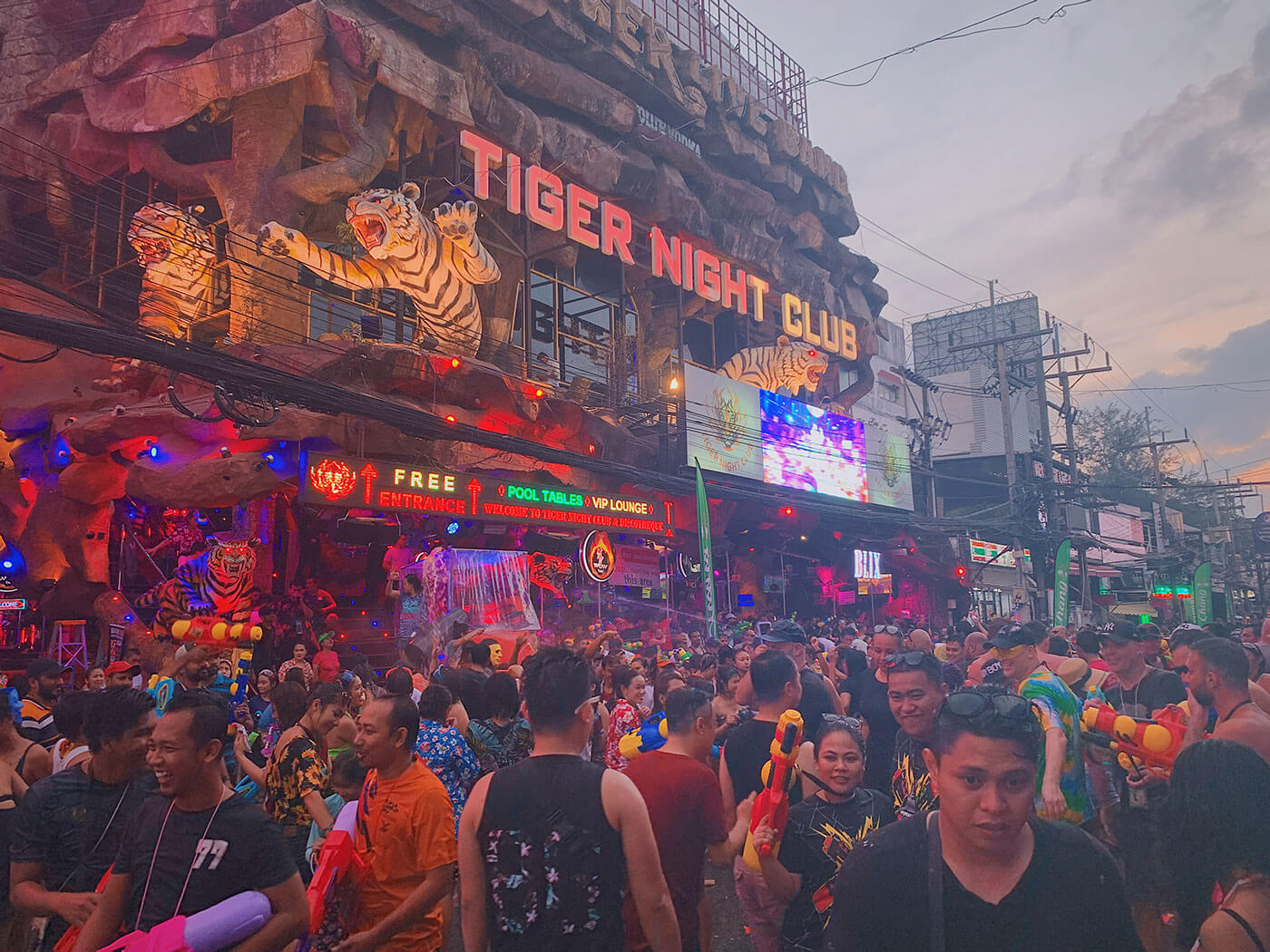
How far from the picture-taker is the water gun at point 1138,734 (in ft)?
14.5

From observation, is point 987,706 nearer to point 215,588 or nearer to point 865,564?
point 215,588

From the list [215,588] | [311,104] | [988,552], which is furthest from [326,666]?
[988,552]

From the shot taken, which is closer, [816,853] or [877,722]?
[816,853]

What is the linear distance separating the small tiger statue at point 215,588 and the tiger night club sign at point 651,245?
8.81 meters

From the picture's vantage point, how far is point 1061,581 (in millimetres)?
23797

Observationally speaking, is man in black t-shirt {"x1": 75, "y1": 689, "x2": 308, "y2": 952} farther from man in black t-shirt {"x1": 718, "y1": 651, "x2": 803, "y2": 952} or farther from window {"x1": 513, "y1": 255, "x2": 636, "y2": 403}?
window {"x1": 513, "y1": 255, "x2": 636, "y2": 403}

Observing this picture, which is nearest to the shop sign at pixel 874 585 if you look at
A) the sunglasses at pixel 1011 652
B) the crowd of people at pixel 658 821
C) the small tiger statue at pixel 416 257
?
the small tiger statue at pixel 416 257

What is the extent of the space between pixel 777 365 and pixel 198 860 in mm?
24619

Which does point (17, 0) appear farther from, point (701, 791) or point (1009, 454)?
point (1009, 454)

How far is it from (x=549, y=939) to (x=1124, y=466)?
58866 mm

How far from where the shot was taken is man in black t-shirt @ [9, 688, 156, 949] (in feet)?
11.9

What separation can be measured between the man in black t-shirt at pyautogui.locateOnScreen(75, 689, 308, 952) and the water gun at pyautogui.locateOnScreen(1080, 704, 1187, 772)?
13.8ft

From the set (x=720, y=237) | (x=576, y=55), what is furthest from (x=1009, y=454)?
(x=576, y=55)

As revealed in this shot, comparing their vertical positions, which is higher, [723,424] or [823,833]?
[723,424]
